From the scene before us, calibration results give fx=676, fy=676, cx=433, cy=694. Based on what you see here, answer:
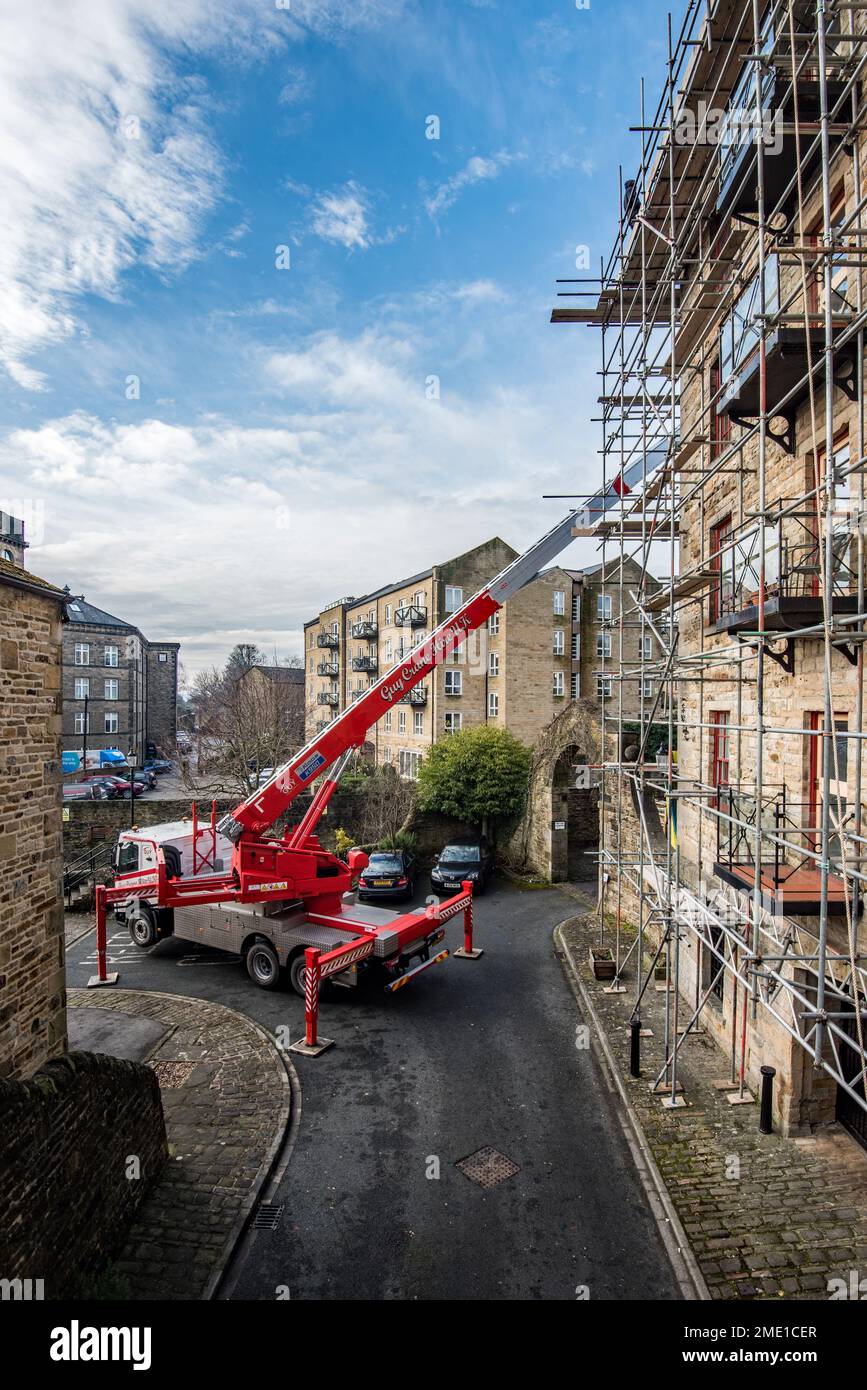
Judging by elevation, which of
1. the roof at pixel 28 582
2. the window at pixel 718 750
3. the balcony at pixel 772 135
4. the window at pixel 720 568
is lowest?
the window at pixel 718 750

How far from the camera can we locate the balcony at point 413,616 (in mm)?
33188

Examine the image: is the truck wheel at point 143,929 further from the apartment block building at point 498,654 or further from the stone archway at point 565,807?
the apartment block building at point 498,654

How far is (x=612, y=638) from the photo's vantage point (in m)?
33.3

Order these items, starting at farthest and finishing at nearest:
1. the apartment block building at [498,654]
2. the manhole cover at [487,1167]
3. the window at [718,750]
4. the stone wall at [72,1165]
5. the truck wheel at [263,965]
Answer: the apartment block building at [498,654] < the truck wheel at [263,965] < the window at [718,750] < the manhole cover at [487,1167] < the stone wall at [72,1165]

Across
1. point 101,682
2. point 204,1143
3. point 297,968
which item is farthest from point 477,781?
point 101,682

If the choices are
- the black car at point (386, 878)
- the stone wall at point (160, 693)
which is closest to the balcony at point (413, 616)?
the black car at point (386, 878)

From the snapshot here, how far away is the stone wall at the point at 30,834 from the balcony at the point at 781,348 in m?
7.32

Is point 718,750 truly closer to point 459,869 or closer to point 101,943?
point 459,869

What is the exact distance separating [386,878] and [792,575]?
1272 cm

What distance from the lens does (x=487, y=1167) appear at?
23.7 ft

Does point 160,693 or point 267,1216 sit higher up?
point 160,693

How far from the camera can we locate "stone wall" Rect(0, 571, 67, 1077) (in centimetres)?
612
